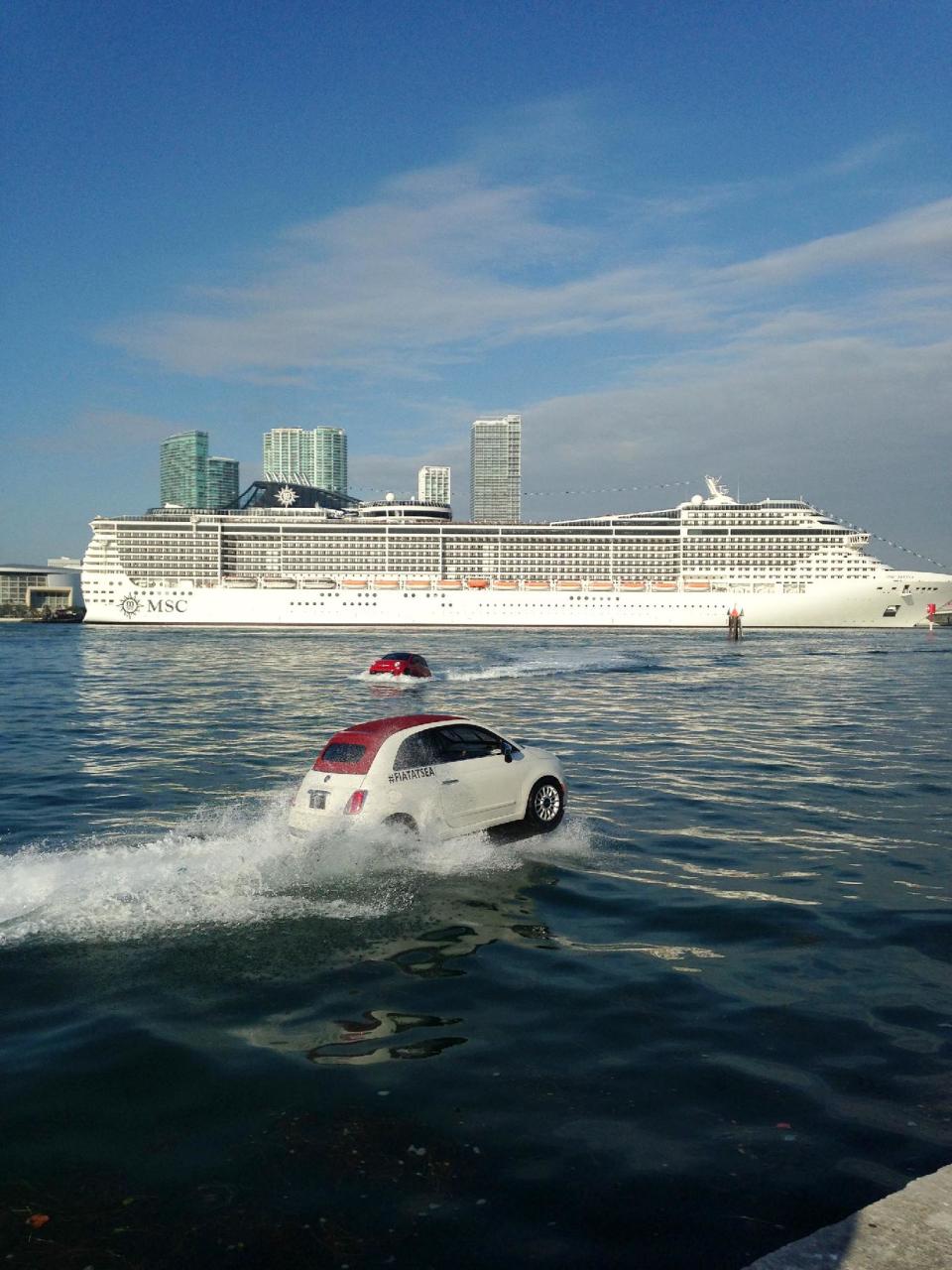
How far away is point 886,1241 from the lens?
4.12m

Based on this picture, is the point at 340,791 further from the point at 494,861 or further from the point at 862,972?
the point at 862,972

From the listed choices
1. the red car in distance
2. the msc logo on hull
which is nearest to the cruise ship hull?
the msc logo on hull

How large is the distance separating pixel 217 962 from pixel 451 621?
91.1m

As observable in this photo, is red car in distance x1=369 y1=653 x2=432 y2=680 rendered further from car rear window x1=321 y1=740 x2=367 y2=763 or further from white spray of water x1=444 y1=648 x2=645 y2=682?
car rear window x1=321 y1=740 x2=367 y2=763

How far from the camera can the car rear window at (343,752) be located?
436 inches

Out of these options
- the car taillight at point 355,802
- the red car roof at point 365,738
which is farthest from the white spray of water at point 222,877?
the red car roof at point 365,738

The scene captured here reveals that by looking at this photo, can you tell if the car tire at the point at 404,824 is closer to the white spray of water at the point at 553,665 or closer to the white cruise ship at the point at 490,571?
the white spray of water at the point at 553,665

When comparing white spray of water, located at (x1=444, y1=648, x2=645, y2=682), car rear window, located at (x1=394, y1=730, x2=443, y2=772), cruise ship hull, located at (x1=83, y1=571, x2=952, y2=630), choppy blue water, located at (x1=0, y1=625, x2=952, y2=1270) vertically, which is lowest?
choppy blue water, located at (x1=0, y1=625, x2=952, y2=1270)

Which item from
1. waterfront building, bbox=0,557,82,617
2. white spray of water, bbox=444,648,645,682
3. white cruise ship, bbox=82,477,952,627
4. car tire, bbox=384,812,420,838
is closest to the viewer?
car tire, bbox=384,812,420,838

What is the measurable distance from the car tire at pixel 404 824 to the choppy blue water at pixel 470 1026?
23 cm

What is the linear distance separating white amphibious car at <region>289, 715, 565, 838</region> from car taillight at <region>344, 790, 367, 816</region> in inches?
0.4

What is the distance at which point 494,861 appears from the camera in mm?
11516

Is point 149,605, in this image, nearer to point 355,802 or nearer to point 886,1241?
point 355,802

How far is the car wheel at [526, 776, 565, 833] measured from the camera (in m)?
12.6
